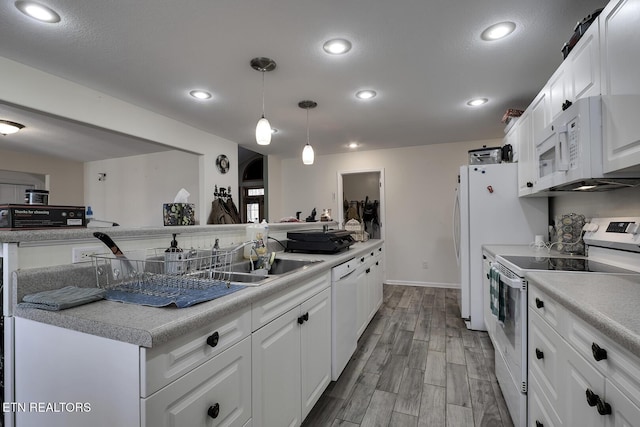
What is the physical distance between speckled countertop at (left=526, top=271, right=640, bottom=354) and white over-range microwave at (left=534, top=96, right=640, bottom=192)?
0.48 m

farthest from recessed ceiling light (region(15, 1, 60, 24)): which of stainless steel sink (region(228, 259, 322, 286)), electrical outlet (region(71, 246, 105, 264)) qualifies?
stainless steel sink (region(228, 259, 322, 286))

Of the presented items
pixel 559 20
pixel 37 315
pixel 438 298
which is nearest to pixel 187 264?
pixel 37 315

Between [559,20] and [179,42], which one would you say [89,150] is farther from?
[559,20]

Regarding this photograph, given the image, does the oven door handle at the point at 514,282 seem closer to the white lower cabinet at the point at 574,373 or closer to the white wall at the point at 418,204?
the white lower cabinet at the point at 574,373

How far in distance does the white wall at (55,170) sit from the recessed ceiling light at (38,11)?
17.6 ft

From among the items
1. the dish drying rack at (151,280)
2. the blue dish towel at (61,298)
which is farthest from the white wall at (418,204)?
the blue dish towel at (61,298)

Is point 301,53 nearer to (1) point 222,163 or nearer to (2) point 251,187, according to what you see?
(1) point 222,163

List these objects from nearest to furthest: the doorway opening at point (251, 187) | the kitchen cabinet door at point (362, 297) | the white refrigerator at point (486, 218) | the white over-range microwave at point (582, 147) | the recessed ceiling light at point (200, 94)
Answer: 1. the white over-range microwave at point (582, 147)
2. the kitchen cabinet door at point (362, 297)
3. the recessed ceiling light at point (200, 94)
4. the white refrigerator at point (486, 218)
5. the doorway opening at point (251, 187)

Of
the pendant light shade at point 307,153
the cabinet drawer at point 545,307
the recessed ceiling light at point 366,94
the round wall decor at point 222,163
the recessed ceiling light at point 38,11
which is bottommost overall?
the cabinet drawer at point 545,307

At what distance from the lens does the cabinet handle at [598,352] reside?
80 cm

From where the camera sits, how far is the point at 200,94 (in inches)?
106

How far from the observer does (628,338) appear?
693mm

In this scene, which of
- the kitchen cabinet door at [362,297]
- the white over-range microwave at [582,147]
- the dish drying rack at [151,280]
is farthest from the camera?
the kitchen cabinet door at [362,297]

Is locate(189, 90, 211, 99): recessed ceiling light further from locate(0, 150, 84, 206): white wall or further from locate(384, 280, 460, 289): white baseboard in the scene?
locate(0, 150, 84, 206): white wall
